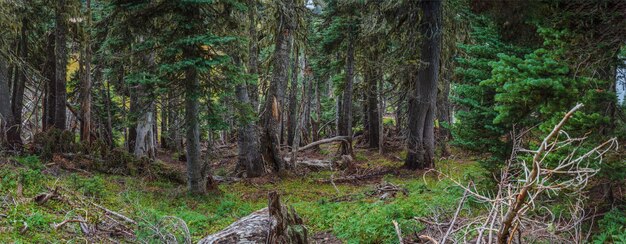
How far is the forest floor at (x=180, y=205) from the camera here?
539cm

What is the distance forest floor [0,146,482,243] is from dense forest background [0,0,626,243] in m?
0.05

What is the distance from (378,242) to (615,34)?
12.3 feet

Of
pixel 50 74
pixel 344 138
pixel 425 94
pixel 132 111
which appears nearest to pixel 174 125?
pixel 50 74

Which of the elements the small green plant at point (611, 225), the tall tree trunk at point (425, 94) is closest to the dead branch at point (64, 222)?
the small green plant at point (611, 225)

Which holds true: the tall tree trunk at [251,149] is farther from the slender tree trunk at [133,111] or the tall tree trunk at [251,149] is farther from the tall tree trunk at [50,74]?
the tall tree trunk at [50,74]

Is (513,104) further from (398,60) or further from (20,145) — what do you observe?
(20,145)

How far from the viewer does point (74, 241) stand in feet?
16.0

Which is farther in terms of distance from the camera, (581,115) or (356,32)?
(356,32)

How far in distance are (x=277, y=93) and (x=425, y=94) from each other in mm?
4446

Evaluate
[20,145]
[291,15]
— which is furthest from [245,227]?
[20,145]

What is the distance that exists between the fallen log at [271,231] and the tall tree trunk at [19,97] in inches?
320

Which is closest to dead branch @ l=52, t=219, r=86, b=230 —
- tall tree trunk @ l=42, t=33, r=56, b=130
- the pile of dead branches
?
the pile of dead branches

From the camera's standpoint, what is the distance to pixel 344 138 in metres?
15.9

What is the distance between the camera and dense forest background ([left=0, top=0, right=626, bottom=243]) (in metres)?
4.57
